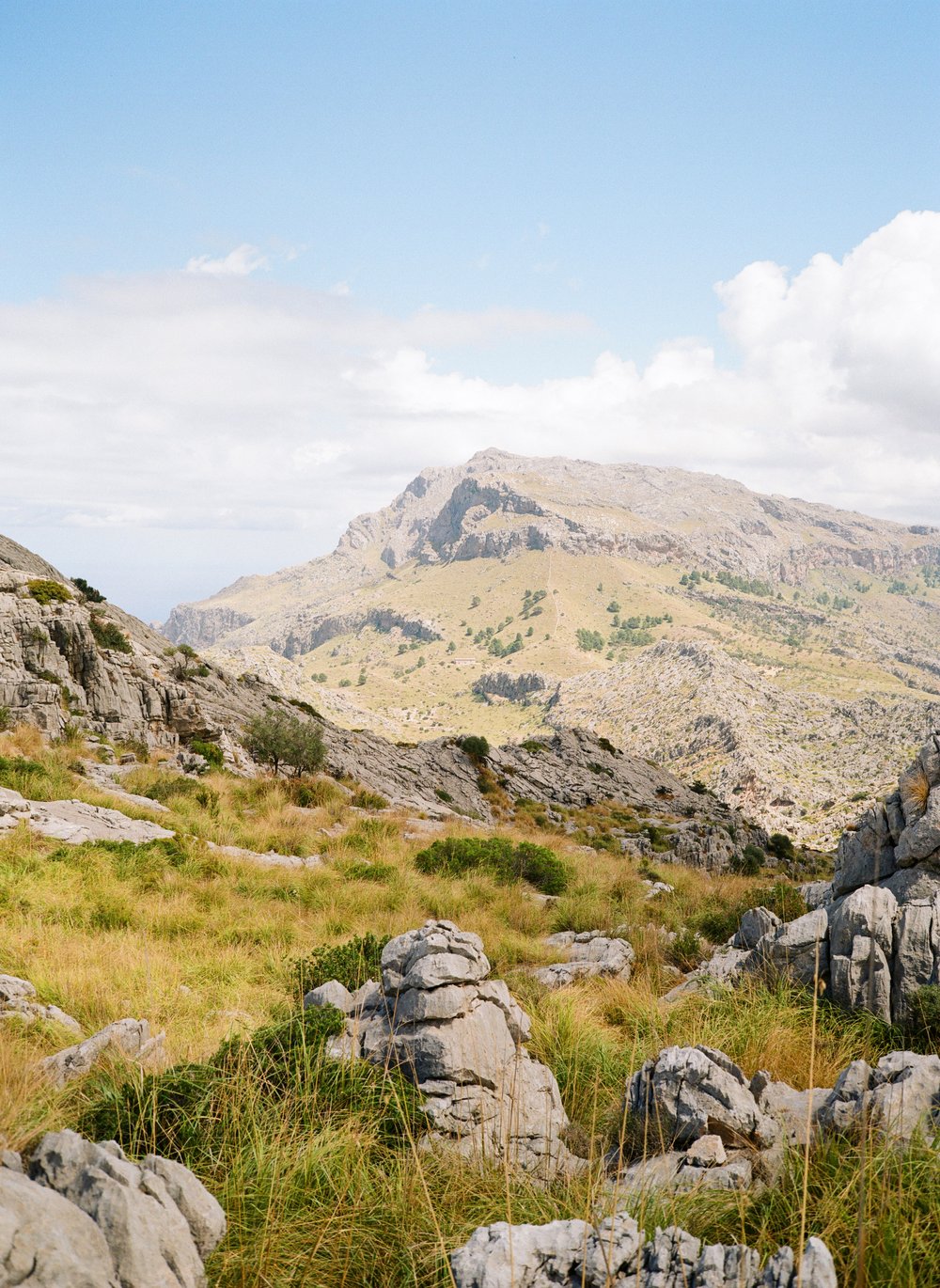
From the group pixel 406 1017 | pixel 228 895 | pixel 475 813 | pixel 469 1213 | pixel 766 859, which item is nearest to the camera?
pixel 469 1213

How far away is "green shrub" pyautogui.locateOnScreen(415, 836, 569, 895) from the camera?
1472 centimetres

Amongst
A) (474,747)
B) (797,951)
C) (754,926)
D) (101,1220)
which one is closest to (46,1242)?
(101,1220)

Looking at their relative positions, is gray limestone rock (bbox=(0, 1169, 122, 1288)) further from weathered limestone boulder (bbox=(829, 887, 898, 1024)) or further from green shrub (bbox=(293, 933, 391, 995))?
weathered limestone boulder (bbox=(829, 887, 898, 1024))

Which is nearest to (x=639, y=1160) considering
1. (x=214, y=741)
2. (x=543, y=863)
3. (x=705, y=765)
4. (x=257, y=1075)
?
(x=257, y=1075)

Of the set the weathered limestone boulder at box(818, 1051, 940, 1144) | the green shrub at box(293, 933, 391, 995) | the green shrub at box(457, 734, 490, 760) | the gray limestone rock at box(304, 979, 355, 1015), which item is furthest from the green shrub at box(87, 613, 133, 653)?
the weathered limestone boulder at box(818, 1051, 940, 1144)

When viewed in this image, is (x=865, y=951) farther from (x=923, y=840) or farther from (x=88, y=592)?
(x=88, y=592)

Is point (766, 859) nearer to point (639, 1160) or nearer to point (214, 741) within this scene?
point (214, 741)

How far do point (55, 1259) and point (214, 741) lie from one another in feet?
84.2

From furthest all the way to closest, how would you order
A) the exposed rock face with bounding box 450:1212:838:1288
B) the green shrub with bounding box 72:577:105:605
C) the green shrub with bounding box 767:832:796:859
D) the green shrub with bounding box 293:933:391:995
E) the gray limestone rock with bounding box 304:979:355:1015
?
the green shrub with bounding box 767:832:796:859 < the green shrub with bounding box 72:577:105:605 < the green shrub with bounding box 293:933:391:995 < the gray limestone rock with bounding box 304:979:355:1015 < the exposed rock face with bounding box 450:1212:838:1288

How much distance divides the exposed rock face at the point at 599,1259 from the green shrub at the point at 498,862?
11.3 meters

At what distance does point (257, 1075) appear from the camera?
15.4ft

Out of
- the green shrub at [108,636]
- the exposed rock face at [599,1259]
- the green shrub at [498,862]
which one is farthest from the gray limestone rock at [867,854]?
the green shrub at [108,636]

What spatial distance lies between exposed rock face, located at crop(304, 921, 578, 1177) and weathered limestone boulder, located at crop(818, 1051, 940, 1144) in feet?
5.84

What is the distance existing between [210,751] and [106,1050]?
68.6ft
